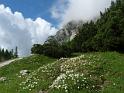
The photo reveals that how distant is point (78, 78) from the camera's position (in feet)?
116

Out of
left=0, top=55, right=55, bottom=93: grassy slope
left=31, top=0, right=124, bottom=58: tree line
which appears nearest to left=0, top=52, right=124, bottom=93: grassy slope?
left=0, top=55, right=55, bottom=93: grassy slope

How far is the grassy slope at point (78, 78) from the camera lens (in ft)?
112

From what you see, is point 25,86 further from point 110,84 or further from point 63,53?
point 63,53

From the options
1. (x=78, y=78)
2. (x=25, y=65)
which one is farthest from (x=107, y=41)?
(x=78, y=78)

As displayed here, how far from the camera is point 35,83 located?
38344 millimetres

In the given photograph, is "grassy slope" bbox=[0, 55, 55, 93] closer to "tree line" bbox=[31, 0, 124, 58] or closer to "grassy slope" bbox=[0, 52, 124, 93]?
Answer: "tree line" bbox=[31, 0, 124, 58]

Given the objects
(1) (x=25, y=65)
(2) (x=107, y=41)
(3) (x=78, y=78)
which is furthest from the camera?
(1) (x=25, y=65)

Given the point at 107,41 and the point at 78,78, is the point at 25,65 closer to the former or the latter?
the point at 107,41

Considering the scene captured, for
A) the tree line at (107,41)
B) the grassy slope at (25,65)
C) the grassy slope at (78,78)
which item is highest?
the tree line at (107,41)

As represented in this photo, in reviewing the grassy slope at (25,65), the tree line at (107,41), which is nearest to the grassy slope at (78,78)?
the grassy slope at (25,65)

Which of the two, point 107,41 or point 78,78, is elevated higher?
point 107,41

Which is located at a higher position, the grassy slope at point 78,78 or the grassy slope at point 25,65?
the grassy slope at point 25,65

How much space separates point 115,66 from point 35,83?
845 centimetres

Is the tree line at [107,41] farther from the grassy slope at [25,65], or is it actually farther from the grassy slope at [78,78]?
the grassy slope at [78,78]
